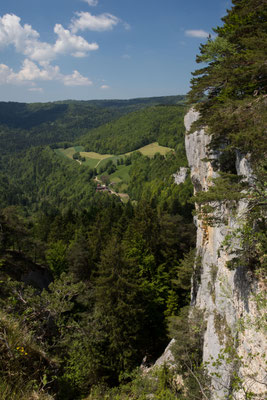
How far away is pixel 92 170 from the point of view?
162 meters

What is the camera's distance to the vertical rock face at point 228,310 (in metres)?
7.28

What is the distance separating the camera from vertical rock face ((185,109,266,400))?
23.9ft

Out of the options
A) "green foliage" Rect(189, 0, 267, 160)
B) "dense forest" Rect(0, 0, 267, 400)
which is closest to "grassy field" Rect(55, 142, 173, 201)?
"dense forest" Rect(0, 0, 267, 400)

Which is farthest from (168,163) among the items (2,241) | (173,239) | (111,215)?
(2,241)

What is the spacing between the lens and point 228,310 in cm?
1172

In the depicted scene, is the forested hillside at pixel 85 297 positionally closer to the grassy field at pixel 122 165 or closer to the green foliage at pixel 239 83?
the green foliage at pixel 239 83

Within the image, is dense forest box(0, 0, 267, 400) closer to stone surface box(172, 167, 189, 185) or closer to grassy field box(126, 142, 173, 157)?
stone surface box(172, 167, 189, 185)

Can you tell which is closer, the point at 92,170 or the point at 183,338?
A: the point at 183,338

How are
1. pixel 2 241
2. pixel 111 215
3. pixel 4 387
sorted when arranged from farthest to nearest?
1. pixel 111 215
2. pixel 2 241
3. pixel 4 387

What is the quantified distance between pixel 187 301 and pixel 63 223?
25.3 meters

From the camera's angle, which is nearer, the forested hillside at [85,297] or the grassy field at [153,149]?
the forested hillside at [85,297]

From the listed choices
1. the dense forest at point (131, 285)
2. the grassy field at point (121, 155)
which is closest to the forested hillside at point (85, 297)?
the dense forest at point (131, 285)

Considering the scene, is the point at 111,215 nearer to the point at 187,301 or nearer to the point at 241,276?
the point at 187,301

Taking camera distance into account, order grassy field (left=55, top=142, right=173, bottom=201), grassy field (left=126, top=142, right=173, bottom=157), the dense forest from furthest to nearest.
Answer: grassy field (left=126, top=142, right=173, bottom=157) < grassy field (left=55, top=142, right=173, bottom=201) < the dense forest
